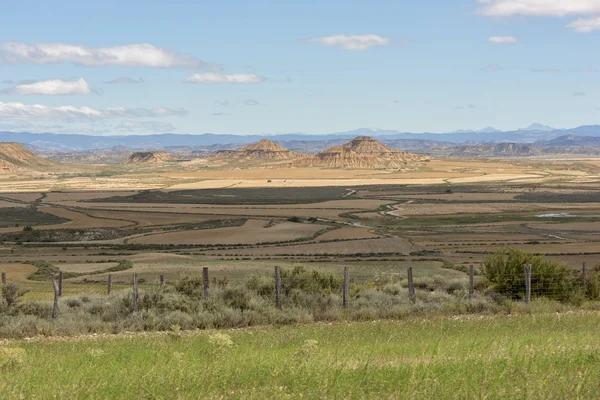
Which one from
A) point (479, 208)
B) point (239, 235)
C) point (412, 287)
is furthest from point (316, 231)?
point (412, 287)

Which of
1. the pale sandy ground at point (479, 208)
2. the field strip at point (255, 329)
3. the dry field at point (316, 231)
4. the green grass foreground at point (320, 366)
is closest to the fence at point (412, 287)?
the field strip at point (255, 329)

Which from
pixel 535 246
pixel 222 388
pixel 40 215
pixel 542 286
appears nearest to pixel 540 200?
pixel 535 246

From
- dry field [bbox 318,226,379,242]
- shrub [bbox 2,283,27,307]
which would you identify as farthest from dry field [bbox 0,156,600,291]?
shrub [bbox 2,283,27,307]

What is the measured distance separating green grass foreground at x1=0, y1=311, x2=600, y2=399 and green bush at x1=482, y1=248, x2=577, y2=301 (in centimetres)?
774

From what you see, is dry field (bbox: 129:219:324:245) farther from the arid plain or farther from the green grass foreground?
the green grass foreground

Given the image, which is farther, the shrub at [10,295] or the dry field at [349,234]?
the dry field at [349,234]

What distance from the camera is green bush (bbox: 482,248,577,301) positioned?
878 inches

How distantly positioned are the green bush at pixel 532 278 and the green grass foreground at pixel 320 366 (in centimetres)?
774

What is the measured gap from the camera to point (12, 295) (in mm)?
18938

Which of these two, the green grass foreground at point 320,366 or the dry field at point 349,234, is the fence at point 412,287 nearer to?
the green grass foreground at point 320,366

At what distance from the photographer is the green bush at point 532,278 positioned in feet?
73.2

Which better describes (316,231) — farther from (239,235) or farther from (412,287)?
(412,287)

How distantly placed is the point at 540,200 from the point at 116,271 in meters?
84.1

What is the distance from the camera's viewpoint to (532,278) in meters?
23.0
